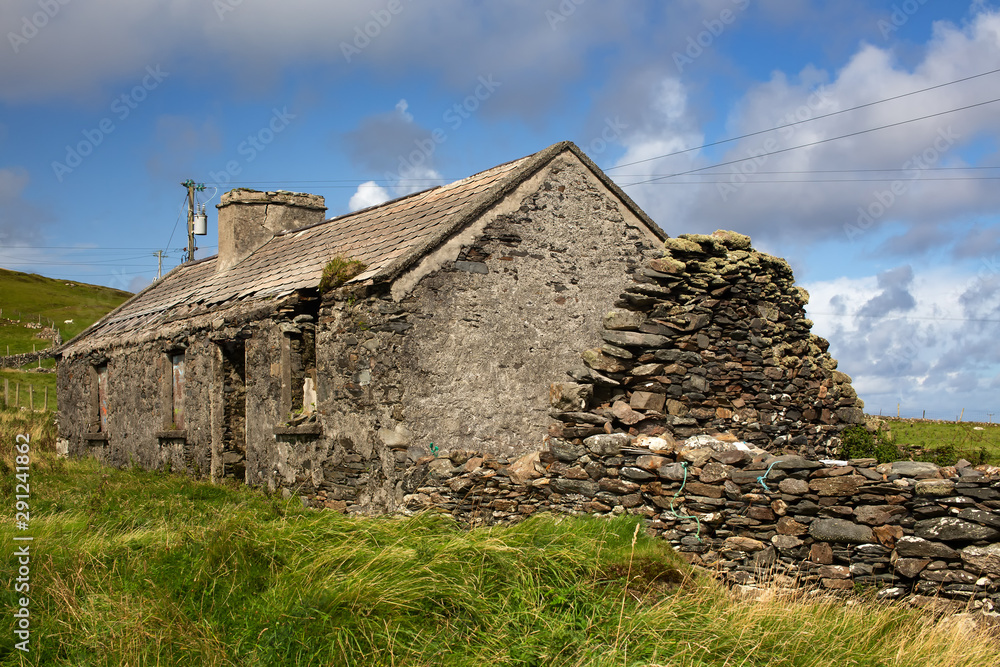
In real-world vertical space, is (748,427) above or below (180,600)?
above

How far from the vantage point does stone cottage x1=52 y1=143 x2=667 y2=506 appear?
9.32 metres

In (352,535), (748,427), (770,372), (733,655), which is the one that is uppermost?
(770,372)

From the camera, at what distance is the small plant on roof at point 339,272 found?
9.95 meters

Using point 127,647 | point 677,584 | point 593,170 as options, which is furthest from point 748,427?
point 127,647

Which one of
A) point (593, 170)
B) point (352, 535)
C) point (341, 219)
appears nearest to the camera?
point (352, 535)

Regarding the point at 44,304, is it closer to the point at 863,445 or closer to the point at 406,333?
the point at 406,333

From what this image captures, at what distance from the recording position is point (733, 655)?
14.3 ft

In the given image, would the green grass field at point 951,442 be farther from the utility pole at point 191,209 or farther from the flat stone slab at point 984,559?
the utility pole at point 191,209

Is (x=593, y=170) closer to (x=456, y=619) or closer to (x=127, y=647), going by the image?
(x=456, y=619)

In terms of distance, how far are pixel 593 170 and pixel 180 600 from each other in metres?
8.08

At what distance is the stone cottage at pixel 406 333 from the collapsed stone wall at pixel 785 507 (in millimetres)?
2278

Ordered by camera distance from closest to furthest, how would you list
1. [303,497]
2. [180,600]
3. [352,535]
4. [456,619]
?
[456,619] < [180,600] < [352,535] < [303,497]

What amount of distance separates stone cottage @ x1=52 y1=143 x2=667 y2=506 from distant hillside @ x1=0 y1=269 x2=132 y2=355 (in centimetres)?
4051

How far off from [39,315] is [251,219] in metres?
51.4
